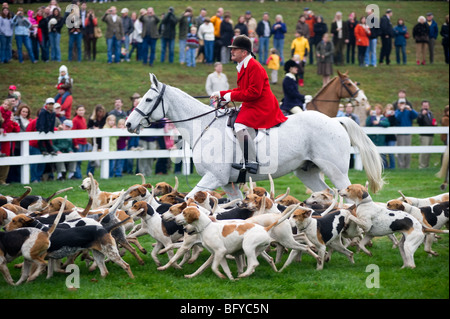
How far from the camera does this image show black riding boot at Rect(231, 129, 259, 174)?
9.63 m

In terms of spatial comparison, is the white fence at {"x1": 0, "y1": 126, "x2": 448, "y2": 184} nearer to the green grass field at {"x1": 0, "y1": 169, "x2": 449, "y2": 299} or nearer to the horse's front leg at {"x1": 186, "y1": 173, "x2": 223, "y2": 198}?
the horse's front leg at {"x1": 186, "y1": 173, "x2": 223, "y2": 198}

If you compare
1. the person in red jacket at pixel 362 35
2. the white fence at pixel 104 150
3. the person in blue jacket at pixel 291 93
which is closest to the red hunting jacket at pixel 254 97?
the white fence at pixel 104 150

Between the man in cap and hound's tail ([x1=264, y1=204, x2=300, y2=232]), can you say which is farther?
the man in cap

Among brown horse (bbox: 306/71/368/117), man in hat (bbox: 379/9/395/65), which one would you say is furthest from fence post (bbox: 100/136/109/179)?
man in hat (bbox: 379/9/395/65)

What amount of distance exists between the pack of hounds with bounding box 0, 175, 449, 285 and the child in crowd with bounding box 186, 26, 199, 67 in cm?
1508

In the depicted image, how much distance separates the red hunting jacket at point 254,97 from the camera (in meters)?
9.66

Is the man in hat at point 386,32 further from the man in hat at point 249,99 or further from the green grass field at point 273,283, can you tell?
the green grass field at point 273,283

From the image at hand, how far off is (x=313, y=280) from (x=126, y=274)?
2152 mm

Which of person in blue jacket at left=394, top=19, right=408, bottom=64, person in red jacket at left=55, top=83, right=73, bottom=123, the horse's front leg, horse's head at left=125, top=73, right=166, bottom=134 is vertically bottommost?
the horse's front leg

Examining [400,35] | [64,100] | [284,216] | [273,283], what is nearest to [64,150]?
[64,100]

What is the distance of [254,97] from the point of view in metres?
9.66

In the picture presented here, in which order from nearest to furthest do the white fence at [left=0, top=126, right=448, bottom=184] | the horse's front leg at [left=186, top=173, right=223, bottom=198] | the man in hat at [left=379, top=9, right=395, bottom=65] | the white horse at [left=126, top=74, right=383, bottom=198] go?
the horse's front leg at [left=186, top=173, right=223, bottom=198] < the white horse at [left=126, top=74, right=383, bottom=198] < the white fence at [left=0, top=126, right=448, bottom=184] < the man in hat at [left=379, top=9, right=395, bottom=65]

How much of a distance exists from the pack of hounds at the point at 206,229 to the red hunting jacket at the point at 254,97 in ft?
3.61

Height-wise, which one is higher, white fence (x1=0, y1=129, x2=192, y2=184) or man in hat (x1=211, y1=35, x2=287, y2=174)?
man in hat (x1=211, y1=35, x2=287, y2=174)
